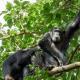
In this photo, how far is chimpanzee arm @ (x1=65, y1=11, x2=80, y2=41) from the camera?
315 inches

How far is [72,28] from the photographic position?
8297mm

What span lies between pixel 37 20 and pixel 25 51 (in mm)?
1536

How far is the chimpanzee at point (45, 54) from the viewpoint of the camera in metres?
8.05

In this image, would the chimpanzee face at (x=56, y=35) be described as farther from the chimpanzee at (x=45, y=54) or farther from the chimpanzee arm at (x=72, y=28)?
the chimpanzee arm at (x=72, y=28)

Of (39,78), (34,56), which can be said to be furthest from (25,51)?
(39,78)

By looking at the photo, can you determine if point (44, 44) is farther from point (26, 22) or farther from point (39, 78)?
point (39, 78)

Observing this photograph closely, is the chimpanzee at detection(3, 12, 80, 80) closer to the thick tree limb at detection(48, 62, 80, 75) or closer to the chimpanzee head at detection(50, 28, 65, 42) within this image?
the chimpanzee head at detection(50, 28, 65, 42)

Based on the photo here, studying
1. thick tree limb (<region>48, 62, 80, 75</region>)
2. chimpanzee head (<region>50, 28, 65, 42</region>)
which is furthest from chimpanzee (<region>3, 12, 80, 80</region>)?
thick tree limb (<region>48, 62, 80, 75</region>)

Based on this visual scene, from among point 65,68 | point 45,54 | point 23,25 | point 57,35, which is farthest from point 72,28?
point 65,68

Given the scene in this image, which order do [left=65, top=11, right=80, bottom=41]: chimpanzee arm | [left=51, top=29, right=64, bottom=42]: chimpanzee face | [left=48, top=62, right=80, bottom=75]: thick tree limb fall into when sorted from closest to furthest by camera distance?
[left=48, top=62, right=80, bottom=75]: thick tree limb < [left=65, top=11, right=80, bottom=41]: chimpanzee arm < [left=51, top=29, right=64, bottom=42]: chimpanzee face

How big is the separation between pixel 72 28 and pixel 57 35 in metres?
0.51

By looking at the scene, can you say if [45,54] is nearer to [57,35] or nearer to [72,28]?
[57,35]

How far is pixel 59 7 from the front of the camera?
297 inches

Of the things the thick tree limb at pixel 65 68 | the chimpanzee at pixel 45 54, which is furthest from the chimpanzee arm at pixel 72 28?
the thick tree limb at pixel 65 68
